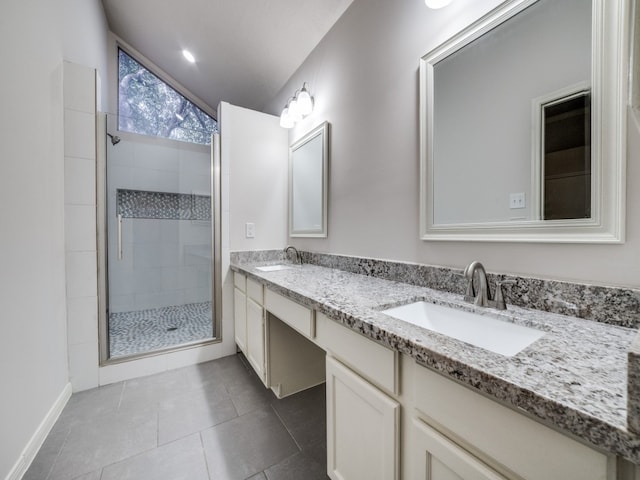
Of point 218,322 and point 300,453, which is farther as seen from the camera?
point 218,322

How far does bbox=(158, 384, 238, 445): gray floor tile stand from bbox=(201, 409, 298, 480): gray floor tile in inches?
3.0

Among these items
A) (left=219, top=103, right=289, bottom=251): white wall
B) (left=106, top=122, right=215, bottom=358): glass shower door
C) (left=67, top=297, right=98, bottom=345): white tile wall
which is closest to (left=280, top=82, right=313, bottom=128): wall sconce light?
(left=219, top=103, right=289, bottom=251): white wall

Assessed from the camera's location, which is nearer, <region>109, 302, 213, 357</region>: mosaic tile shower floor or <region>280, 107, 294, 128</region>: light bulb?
<region>109, 302, 213, 357</region>: mosaic tile shower floor

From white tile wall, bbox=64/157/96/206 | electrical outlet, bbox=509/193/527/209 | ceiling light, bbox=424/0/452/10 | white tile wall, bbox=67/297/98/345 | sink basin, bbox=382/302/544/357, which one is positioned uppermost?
ceiling light, bbox=424/0/452/10

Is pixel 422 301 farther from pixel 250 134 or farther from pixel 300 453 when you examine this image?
pixel 250 134

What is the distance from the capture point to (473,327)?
2.72 feet

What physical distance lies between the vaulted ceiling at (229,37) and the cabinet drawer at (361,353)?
1943 millimetres

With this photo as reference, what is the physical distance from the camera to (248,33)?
6.78 feet

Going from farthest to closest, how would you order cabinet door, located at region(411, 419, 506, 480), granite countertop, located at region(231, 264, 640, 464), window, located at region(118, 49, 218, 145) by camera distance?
1. window, located at region(118, 49, 218, 145)
2. cabinet door, located at region(411, 419, 506, 480)
3. granite countertop, located at region(231, 264, 640, 464)

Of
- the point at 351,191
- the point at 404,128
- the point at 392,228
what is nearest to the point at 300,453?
the point at 392,228

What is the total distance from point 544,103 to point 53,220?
7.62 ft

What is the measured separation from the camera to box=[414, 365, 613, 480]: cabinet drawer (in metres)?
0.37

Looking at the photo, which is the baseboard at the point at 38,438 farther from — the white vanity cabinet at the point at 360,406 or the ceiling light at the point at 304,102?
the ceiling light at the point at 304,102

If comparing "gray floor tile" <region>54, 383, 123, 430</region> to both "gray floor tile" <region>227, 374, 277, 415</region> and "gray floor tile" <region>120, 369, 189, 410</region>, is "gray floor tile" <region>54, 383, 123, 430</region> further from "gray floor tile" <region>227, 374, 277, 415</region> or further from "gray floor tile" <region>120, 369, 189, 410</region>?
"gray floor tile" <region>227, 374, 277, 415</region>
